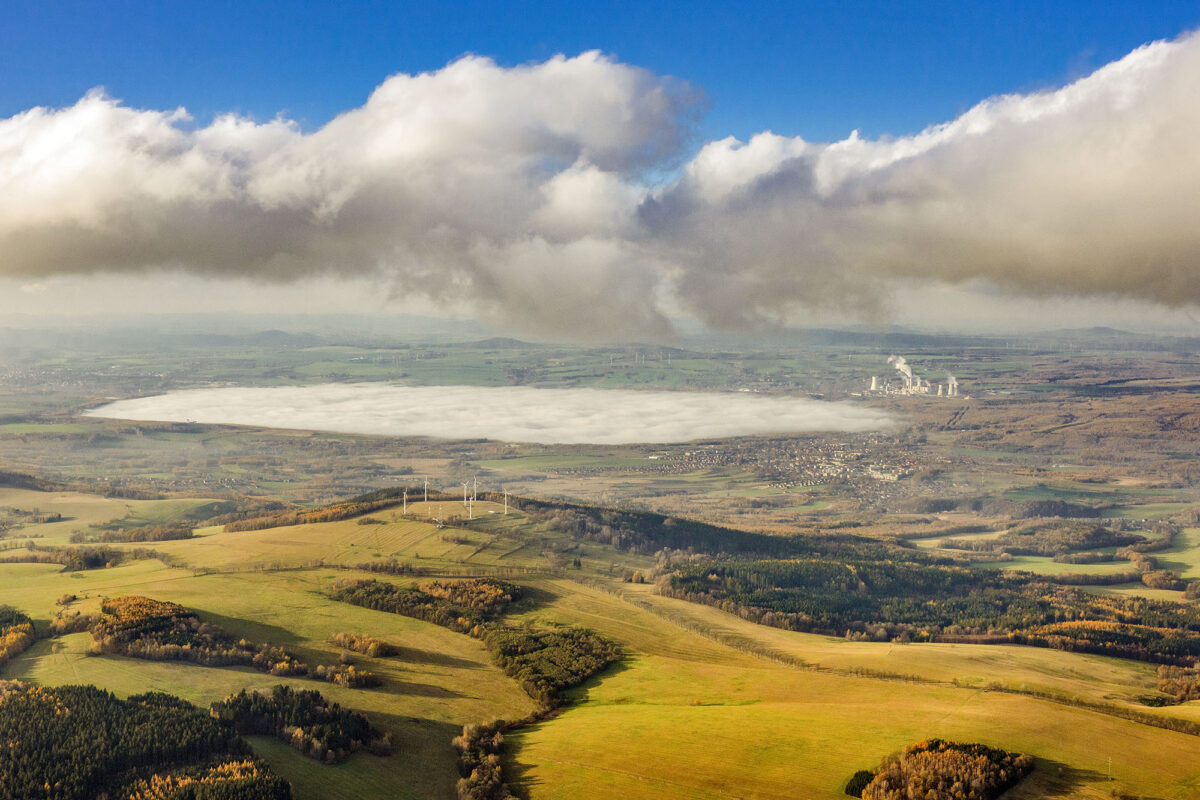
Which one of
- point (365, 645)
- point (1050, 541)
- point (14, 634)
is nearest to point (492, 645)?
point (365, 645)

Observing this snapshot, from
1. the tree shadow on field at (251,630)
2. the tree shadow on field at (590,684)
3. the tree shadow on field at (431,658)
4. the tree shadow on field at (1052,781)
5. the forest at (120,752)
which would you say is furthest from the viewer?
the tree shadow on field at (251,630)

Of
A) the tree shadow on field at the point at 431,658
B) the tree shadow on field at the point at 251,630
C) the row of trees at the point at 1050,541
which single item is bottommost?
the row of trees at the point at 1050,541

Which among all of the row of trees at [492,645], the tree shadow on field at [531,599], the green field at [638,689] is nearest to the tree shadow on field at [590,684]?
the green field at [638,689]

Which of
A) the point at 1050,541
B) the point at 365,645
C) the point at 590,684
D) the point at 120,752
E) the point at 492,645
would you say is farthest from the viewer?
the point at 1050,541

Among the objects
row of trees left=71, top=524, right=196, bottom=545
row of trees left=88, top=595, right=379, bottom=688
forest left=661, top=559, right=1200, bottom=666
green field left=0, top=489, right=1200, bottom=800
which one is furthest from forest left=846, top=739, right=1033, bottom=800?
row of trees left=71, top=524, right=196, bottom=545

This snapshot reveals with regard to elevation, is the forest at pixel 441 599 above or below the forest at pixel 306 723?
below

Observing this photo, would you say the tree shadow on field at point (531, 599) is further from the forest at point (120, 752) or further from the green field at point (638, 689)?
the forest at point (120, 752)

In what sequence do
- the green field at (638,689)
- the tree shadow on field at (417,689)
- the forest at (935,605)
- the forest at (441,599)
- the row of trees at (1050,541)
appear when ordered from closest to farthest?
the green field at (638,689), the tree shadow on field at (417,689), the forest at (441,599), the forest at (935,605), the row of trees at (1050,541)

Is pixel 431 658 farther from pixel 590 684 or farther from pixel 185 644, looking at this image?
pixel 185 644
